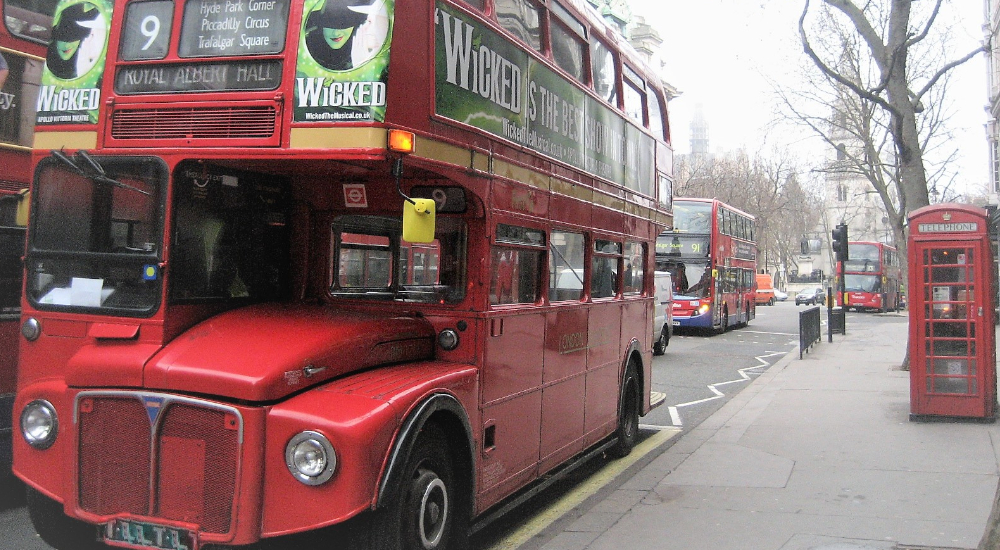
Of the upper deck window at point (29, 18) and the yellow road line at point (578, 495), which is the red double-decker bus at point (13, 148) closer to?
the upper deck window at point (29, 18)

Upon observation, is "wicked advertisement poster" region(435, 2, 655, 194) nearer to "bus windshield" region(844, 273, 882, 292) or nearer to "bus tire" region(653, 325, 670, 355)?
"bus tire" region(653, 325, 670, 355)

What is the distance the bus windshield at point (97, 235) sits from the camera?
4.62 meters

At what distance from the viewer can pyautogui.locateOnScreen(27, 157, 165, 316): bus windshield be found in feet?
15.2

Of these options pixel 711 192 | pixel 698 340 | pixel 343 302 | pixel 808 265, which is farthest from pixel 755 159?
pixel 343 302

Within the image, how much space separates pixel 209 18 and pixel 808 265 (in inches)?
3996

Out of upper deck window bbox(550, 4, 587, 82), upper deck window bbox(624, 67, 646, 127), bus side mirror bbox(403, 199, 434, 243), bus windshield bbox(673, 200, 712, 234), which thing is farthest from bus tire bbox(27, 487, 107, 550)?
bus windshield bbox(673, 200, 712, 234)

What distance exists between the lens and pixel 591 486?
7.54 metres

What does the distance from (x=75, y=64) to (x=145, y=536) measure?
2.70 metres

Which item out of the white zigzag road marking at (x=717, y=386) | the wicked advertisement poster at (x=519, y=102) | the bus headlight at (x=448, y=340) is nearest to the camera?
the wicked advertisement poster at (x=519, y=102)

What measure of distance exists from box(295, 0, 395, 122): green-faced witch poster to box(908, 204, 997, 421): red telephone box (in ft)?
25.6

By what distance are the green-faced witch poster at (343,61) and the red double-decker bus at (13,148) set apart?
125 inches

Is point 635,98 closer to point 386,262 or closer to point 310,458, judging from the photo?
point 386,262

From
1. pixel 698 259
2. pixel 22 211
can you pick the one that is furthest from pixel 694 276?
pixel 22 211

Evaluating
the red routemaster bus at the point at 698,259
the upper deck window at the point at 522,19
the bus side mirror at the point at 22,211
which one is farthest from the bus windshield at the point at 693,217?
the bus side mirror at the point at 22,211
